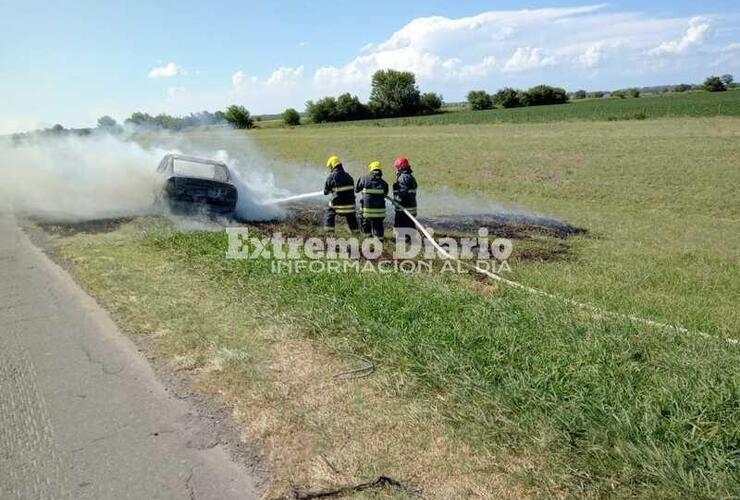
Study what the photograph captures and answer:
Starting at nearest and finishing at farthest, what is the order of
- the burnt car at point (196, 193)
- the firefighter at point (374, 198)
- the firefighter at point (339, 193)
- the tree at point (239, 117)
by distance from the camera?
the firefighter at point (374, 198), the firefighter at point (339, 193), the burnt car at point (196, 193), the tree at point (239, 117)

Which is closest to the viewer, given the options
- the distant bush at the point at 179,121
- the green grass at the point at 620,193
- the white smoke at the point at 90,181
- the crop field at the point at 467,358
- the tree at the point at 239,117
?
the crop field at the point at 467,358

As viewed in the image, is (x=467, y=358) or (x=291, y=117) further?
(x=291, y=117)

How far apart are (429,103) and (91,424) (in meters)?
77.1

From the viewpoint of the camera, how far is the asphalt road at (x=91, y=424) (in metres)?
3.21

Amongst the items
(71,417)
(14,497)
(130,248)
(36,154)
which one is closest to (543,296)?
(71,417)

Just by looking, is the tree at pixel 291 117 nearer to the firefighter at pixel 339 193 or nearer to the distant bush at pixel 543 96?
the distant bush at pixel 543 96

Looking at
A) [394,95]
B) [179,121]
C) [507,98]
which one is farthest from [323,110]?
[179,121]

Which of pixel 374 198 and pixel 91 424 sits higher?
pixel 374 198

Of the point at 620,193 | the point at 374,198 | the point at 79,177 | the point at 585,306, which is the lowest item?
the point at 620,193

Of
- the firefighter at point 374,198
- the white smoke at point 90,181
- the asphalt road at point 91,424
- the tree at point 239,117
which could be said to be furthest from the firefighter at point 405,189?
the tree at point 239,117

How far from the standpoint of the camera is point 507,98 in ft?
243

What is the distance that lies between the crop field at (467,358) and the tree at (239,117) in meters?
44.1

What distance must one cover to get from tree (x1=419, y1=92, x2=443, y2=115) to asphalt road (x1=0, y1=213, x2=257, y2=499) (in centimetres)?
7414

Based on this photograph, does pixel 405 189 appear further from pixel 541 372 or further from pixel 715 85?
pixel 715 85
